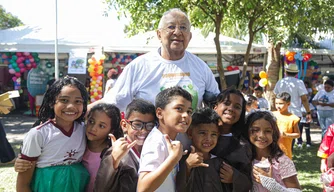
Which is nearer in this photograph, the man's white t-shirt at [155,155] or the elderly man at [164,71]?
the man's white t-shirt at [155,155]

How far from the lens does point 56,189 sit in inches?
80.4

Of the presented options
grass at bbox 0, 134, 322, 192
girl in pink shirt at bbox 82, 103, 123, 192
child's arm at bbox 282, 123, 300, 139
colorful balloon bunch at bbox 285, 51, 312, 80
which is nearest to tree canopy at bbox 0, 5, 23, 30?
colorful balloon bunch at bbox 285, 51, 312, 80

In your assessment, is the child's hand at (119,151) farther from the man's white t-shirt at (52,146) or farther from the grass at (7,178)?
the grass at (7,178)

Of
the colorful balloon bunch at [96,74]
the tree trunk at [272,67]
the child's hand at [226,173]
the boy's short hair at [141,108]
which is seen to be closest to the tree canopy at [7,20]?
the colorful balloon bunch at [96,74]

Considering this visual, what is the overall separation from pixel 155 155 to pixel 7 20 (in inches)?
1603

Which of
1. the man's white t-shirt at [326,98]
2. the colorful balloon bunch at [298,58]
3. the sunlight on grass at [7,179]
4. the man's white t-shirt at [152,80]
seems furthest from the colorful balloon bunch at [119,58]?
the man's white t-shirt at [152,80]

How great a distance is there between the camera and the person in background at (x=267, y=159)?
2.24 metres

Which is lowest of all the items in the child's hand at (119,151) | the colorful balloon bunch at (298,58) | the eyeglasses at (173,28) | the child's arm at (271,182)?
the child's arm at (271,182)

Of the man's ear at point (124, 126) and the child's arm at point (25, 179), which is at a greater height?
the man's ear at point (124, 126)

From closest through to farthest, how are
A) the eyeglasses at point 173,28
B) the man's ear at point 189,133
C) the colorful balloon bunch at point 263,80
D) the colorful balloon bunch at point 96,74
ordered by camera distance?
the man's ear at point 189,133, the eyeglasses at point 173,28, the colorful balloon bunch at point 263,80, the colorful balloon bunch at point 96,74

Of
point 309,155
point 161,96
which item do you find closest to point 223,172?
point 161,96

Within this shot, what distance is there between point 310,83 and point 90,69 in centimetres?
760

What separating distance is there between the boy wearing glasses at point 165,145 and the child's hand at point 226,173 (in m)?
0.29

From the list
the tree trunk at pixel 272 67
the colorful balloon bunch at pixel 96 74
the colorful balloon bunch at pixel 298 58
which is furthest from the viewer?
the colorful balloon bunch at pixel 298 58
